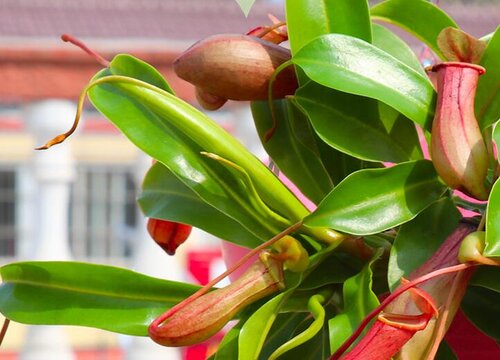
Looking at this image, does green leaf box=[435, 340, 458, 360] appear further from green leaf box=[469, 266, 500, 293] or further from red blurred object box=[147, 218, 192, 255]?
red blurred object box=[147, 218, 192, 255]

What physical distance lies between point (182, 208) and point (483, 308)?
0.15 metres

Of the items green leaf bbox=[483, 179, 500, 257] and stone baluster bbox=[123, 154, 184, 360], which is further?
stone baluster bbox=[123, 154, 184, 360]

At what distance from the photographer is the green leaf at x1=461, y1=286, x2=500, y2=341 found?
1.41 ft

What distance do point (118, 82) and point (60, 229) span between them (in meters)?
1.57

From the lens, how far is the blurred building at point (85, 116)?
5.90ft

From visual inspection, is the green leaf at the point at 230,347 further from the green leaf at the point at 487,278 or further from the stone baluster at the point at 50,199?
the stone baluster at the point at 50,199

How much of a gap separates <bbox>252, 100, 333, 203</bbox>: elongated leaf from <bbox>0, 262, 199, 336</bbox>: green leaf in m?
0.07

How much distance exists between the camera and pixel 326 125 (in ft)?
1.41

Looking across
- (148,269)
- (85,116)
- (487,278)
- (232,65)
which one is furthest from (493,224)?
(85,116)

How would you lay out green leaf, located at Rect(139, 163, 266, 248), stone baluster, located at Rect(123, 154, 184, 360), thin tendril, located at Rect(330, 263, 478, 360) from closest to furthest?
thin tendril, located at Rect(330, 263, 478, 360)
green leaf, located at Rect(139, 163, 266, 248)
stone baluster, located at Rect(123, 154, 184, 360)

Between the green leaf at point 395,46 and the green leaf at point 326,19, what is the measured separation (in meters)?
0.04

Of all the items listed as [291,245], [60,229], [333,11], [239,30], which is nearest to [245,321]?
[291,245]

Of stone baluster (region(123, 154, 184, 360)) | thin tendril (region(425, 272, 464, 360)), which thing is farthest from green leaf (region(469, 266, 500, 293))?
stone baluster (region(123, 154, 184, 360))

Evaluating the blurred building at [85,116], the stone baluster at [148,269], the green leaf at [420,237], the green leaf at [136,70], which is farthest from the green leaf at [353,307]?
the stone baluster at [148,269]
